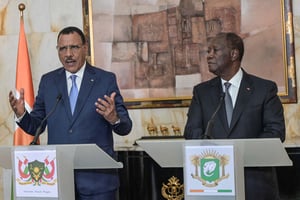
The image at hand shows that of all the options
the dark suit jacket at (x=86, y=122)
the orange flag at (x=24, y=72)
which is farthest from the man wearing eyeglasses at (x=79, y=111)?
the orange flag at (x=24, y=72)

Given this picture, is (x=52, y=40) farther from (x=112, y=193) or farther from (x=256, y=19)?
(x=112, y=193)

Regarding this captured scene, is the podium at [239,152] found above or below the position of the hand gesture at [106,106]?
below

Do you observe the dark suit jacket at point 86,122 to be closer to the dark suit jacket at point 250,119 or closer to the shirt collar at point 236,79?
the dark suit jacket at point 250,119

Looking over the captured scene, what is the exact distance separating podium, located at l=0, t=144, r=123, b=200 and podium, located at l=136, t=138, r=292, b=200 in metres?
0.22

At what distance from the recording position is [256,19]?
4270 millimetres

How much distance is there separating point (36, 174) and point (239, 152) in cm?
91

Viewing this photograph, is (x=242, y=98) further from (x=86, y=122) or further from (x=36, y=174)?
(x=36, y=174)

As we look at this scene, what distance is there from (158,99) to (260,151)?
2.34 meters

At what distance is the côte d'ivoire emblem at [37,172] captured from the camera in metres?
2.22

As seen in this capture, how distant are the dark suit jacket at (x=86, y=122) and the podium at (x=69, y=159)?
0.21 metres

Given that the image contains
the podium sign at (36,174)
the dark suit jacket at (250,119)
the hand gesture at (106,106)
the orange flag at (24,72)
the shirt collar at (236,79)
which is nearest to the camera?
the podium sign at (36,174)

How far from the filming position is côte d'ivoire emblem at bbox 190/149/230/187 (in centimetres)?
209

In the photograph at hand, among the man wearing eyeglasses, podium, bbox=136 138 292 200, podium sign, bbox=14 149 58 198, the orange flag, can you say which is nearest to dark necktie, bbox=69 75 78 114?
the man wearing eyeglasses

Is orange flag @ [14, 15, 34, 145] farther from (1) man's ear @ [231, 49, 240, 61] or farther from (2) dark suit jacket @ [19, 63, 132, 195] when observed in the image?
(1) man's ear @ [231, 49, 240, 61]
